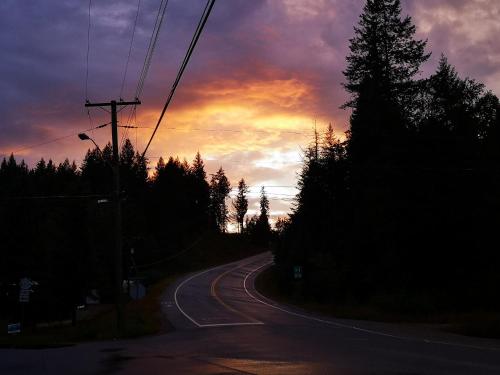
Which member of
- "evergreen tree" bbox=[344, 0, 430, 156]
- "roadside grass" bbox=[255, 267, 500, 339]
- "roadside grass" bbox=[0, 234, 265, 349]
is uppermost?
"evergreen tree" bbox=[344, 0, 430, 156]

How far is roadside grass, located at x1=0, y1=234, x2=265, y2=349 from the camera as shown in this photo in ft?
99.6

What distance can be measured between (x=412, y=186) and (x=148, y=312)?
24.1 m

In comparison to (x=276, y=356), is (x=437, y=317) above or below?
below

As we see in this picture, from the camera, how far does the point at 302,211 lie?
75.4 m

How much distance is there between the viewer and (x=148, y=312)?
44.2 meters

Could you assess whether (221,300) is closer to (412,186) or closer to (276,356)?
(412,186)

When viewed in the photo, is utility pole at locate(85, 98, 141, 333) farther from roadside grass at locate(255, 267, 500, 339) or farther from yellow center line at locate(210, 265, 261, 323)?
roadside grass at locate(255, 267, 500, 339)

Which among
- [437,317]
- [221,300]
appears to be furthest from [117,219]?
[221,300]

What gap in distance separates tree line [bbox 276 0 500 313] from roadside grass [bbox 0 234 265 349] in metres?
18.0

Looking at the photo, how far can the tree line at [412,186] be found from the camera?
48.0 metres

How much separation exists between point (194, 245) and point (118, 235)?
11477cm

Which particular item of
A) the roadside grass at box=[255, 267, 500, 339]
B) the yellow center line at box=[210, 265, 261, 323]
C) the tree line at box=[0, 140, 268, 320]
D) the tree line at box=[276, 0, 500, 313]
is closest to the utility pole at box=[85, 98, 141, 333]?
the tree line at box=[0, 140, 268, 320]

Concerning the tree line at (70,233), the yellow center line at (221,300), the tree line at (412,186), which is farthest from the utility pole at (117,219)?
the tree line at (412,186)

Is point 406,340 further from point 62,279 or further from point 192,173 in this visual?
point 192,173
